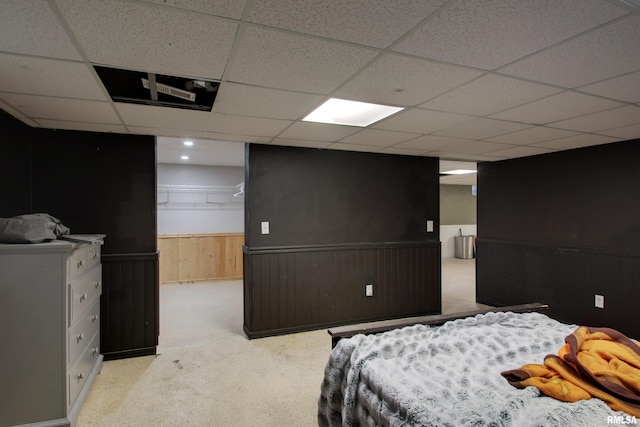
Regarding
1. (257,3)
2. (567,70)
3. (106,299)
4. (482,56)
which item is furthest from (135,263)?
(567,70)

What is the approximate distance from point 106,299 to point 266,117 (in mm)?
2220

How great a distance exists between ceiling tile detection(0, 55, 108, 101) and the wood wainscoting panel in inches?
170

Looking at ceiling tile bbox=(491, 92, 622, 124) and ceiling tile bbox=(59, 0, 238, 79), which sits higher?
ceiling tile bbox=(59, 0, 238, 79)

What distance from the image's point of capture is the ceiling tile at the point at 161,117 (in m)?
2.37

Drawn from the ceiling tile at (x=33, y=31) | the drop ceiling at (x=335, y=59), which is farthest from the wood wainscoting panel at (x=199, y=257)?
the ceiling tile at (x=33, y=31)

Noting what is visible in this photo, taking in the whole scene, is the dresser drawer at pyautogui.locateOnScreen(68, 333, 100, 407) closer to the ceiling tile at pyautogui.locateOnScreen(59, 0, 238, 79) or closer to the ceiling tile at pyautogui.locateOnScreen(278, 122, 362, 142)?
the ceiling tile at pyautogui.locateOnScreen(59, 0, 238, 79)

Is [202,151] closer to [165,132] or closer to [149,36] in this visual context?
[165,132]

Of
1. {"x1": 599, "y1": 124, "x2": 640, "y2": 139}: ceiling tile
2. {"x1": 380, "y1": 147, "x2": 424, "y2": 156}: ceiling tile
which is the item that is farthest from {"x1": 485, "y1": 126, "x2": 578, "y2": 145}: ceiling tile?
{"x1": 380, "y1": 147, "x2": 424, "y2": 156}: ceiling tile

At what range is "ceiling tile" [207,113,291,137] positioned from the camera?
259 centimetres

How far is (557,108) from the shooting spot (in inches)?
90.0

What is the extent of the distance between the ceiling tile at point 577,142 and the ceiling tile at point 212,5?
10.9 feet

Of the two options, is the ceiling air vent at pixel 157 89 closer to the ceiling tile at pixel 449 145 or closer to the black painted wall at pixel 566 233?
the ceiling tile at pixel 449 145

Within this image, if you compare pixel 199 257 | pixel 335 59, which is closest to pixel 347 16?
pixel 335 59

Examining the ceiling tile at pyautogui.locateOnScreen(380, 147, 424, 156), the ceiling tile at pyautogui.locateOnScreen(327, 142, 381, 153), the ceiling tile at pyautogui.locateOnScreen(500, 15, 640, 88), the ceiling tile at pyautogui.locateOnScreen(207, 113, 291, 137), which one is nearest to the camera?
the ceiling tile at pyautogui.locateOnScreen(500, 15, 640, 88)
